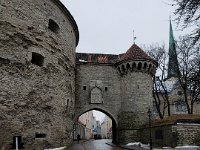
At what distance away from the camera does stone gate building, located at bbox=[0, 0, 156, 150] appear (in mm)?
12492

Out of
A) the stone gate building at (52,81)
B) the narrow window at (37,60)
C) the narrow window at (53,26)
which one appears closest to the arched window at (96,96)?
the stone gate building at (52,81)

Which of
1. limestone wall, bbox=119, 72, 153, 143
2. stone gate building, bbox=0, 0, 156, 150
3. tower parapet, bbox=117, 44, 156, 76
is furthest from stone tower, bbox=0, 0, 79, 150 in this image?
tower parapet, bbox=117, 44, 156, 76

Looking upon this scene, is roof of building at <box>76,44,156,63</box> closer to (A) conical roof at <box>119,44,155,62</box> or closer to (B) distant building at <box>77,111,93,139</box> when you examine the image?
(A) conical roof at <box>119,44,155,62</box>

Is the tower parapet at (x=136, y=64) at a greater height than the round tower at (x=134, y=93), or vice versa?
the tower parapet at (x=136, y=64)

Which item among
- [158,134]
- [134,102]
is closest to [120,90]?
[134,102]

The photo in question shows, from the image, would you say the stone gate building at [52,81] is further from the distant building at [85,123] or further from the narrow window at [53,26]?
the distant building at [85,123]

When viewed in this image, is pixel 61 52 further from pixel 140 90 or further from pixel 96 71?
pixel 140 90

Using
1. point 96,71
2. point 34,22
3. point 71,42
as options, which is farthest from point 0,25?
point 96,71

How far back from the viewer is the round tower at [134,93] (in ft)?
67.9

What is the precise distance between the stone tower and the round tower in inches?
213

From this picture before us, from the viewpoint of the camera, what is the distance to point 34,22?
14.2 meters

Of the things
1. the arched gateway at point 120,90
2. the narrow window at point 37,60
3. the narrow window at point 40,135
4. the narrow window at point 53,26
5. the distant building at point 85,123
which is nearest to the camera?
the narrow window at point 40,135

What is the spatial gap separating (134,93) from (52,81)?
809 cm

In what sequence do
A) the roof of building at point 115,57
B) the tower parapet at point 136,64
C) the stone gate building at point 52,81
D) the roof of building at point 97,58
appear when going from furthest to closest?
1. the roof of building at point 97,58
2. the roof of building at point 115,57
3. the tower parapet at point 136,64
4. the stone gate building at point 52,81
